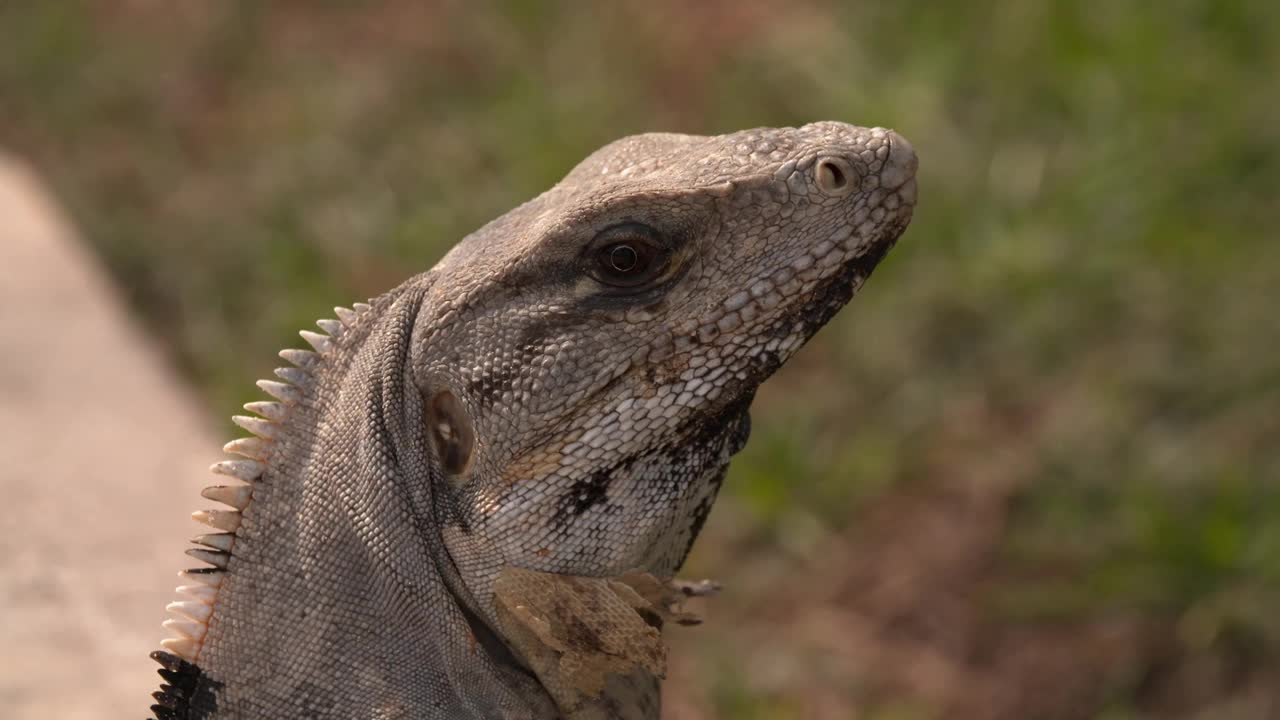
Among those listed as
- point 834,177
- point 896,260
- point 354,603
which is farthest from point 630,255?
point 896,260

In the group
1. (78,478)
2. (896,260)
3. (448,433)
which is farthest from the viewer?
(896,260)

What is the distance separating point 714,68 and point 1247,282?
405 cm

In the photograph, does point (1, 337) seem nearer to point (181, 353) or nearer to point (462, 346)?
point (181, 353)

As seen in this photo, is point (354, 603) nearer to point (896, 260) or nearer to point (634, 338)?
point (634, 338)

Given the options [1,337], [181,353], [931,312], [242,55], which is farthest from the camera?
[242,55]

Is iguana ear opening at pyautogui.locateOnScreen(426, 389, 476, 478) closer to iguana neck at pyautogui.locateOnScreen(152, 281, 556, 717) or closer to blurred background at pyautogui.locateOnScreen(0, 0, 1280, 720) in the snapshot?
iguana neck at pyautogui.locateOnScreen(152, 281, 556, 717)

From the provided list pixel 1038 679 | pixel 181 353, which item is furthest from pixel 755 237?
pixel 181 353

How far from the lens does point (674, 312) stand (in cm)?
292

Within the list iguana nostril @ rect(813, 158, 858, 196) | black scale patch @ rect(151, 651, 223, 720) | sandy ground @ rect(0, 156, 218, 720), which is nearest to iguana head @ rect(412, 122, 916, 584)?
iguana nostril @ rect(813, 158, 858, 196)

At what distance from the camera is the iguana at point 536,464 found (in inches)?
113

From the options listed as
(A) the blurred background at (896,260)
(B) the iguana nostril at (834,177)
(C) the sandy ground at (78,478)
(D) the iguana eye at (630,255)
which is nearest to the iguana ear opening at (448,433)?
(D) the iguana eye at (630,255)

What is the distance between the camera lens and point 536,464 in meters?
2.89

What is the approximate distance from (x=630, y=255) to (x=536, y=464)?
47 cm

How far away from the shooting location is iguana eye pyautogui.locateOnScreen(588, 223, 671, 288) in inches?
115
